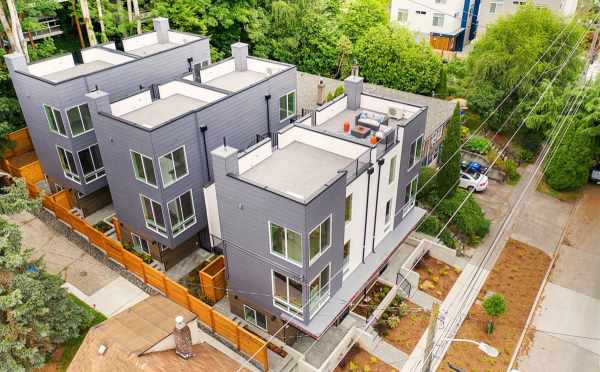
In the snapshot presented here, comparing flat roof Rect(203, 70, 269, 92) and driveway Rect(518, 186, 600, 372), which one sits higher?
flat roof Rect(203, 70, 269, 92)

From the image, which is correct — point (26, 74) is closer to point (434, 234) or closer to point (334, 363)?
point (334, 363)

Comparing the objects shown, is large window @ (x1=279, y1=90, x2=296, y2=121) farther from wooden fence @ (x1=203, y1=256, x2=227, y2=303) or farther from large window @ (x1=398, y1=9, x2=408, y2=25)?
large window @ (x1=398, y1=9, x2=408, y2=25)

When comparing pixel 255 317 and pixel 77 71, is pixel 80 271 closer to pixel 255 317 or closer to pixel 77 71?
pixel 255 317

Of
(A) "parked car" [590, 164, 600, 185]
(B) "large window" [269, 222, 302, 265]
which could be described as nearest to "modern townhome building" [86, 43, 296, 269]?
(B) "large window" [269, 222, 302, 265]

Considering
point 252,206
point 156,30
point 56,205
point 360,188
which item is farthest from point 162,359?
point 156,30

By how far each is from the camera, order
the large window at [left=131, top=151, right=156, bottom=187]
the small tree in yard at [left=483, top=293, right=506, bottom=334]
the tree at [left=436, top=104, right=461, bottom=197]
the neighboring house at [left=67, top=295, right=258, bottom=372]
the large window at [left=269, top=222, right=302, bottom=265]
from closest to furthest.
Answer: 1. the neighboring house at [left=67, top=295, right=258, bottom=372]
2. the large window at [left=269, top=222, right=302, bottom=265]
3. the small tree in yard at [left=483, top=293, right=506, bottom=334]
4. the large window at [left=131, top=151, right=156, bottom=187]
5. the tree at [left=436, top=104, right=461, bottom=197]

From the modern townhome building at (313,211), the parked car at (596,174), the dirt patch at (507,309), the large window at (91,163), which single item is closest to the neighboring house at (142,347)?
the modern townhome building at (313,211)

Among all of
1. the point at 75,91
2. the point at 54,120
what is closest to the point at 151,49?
the point at 75,91
